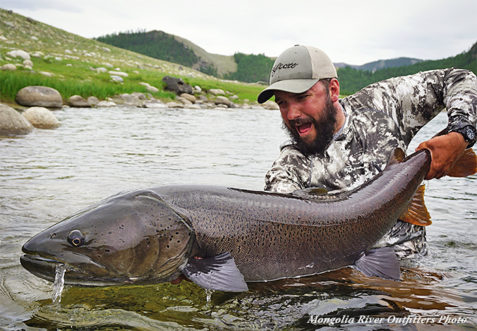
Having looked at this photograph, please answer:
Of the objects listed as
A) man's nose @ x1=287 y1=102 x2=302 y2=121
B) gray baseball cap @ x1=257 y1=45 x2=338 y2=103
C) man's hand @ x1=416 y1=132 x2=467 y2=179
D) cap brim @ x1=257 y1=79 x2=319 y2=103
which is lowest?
man's hand @ x1=416 y1=132 x2=467 y2=179

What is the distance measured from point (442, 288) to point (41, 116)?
1443cm

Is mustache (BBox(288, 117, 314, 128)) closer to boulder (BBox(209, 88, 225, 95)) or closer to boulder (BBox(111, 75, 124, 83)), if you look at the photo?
boulder (BBox(111, 75, 124, 83))

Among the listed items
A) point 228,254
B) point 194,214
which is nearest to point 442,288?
point 228,254

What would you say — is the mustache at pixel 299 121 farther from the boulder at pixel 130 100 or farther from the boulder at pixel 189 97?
the boulder at pixel 189 97

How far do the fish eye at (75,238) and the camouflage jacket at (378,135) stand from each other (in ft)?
5.53

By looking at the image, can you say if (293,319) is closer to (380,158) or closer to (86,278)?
(86,278)

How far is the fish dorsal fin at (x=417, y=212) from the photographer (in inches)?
144

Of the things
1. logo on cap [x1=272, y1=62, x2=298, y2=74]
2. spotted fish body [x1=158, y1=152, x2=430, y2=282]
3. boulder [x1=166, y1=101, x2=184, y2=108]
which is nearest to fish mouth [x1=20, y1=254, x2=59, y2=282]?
spotted fish body [x1=158, y1=152, x2=430, y2=282]

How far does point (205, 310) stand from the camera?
3018 millimetres

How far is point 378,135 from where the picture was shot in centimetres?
405

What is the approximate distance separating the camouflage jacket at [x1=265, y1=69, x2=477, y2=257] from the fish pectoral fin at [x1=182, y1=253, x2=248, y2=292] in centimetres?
106

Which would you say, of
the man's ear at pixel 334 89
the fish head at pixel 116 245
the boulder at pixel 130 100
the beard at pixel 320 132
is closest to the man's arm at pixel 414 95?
the man's ear at pixel 334 89

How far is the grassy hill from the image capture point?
2484cm

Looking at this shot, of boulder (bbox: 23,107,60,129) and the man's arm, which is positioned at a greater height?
the man's arm
